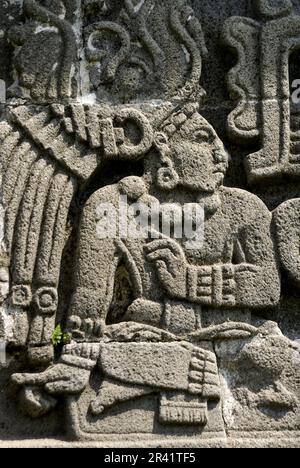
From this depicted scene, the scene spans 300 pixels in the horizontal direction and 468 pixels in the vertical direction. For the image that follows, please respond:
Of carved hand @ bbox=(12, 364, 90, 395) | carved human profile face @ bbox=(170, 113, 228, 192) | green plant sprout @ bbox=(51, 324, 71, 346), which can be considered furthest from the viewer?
carved human profile face @ bbox=(170, 113, 228, 192)

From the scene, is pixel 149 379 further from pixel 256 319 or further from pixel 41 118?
pixel 41 118

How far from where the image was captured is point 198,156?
4449mm

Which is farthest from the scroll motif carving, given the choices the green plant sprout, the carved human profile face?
the green plant sprout

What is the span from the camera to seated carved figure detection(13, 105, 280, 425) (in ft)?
13.5

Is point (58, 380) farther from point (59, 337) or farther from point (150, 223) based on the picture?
point (150, 223)

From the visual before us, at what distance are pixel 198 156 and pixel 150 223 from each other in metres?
0.48

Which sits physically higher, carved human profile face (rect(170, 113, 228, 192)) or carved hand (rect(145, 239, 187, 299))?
carved human profile face (rect(170, 113, 228, 192))

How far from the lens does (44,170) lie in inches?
172

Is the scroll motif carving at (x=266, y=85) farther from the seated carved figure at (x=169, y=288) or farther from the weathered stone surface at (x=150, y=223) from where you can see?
the seated carved figure at (x=169, y=288)

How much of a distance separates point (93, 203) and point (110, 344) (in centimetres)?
79

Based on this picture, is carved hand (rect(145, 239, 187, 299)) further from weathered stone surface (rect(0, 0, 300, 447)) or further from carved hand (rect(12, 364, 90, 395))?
carved hand (rect(12, 364, 90, 395))

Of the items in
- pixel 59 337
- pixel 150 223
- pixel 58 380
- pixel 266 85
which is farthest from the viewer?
pixel 266 85

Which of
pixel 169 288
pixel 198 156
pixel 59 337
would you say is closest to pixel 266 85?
pixel 198 156
